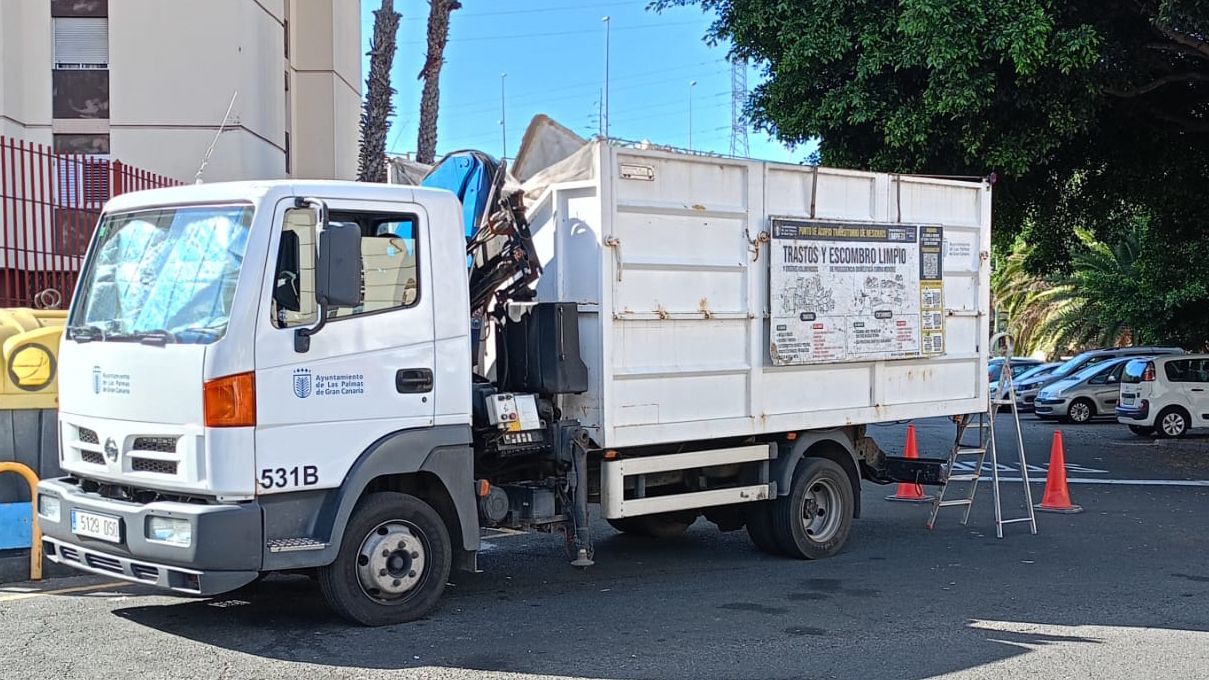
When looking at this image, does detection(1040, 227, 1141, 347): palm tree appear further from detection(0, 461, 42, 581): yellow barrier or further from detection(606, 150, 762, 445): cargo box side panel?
detection(0, 461, 42, 581): yellow barrier

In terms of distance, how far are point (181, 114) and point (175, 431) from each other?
1172 centimetres

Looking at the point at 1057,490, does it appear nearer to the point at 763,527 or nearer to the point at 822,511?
the point at 822,511

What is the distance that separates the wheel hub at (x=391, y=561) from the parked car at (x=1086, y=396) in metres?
21.7

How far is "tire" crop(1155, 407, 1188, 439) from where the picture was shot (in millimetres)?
21219

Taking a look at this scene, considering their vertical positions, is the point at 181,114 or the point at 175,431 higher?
the point at 181,114

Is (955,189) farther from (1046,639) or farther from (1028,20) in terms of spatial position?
(1046,639)

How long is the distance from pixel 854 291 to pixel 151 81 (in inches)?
456

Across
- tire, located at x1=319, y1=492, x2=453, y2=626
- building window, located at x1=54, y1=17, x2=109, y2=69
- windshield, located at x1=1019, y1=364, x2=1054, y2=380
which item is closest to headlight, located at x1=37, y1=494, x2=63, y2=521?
tire, located at x1=319, y1=492, x2=453, y2=626

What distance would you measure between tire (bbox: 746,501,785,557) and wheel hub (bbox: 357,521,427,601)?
3168 millimetres

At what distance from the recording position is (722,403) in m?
8.41

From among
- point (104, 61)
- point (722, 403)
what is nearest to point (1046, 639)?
point (722, 403)

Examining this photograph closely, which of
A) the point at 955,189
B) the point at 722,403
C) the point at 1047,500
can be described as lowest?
the point at 1047,500

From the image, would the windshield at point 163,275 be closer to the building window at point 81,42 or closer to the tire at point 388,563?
the tire at point 388,563

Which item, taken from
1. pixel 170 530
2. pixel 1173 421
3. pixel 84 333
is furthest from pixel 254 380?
pixel 1173 421
